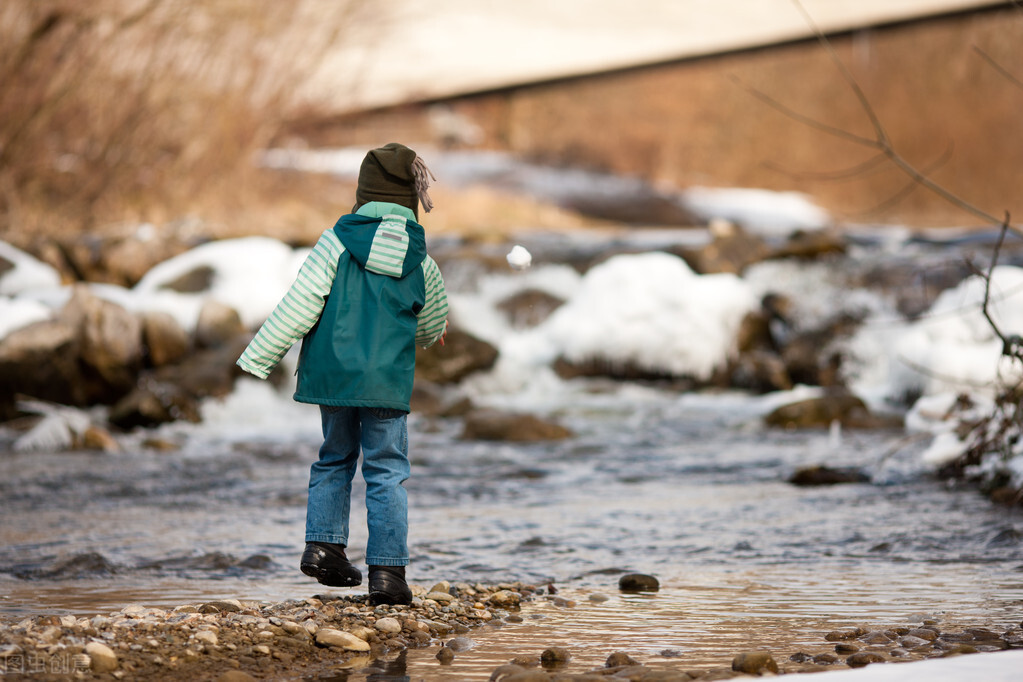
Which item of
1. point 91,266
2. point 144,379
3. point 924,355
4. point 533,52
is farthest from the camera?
point 533,52

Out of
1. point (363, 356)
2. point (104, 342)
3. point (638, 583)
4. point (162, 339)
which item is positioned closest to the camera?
point (363, 356)

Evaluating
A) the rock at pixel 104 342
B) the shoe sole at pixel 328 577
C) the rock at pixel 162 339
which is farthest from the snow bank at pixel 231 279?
the shoe sole at pixel 328 577

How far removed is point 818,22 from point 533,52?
198 inches

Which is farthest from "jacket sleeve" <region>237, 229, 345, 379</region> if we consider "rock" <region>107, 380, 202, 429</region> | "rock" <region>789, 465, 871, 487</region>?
"rock" <region>107, 380, 202, 429</region>

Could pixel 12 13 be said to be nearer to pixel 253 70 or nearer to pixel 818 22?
pixel 253 70

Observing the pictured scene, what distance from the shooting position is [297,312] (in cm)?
329

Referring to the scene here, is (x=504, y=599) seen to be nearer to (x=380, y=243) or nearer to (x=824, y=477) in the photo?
(x=380, y=243)

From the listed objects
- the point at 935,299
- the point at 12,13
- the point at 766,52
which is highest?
the point at 766,52

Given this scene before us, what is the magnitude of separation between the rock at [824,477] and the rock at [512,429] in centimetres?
211

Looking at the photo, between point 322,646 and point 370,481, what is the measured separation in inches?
23.0

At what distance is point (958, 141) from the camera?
17.8 meters

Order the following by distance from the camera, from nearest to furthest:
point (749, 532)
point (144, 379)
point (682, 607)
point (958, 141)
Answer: point (682, 607)
point (749, 532)
point (144, 379)
point (958, 141)

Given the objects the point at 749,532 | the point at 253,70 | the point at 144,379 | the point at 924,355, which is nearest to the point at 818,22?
the point at 253,70

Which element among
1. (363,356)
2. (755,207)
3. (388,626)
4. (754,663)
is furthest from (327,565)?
(755,207)
